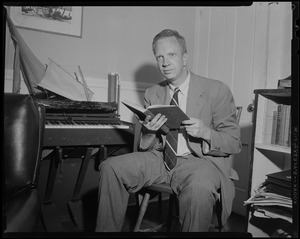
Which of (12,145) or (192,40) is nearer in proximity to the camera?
(12,145)

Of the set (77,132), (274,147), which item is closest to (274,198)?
(274,147)

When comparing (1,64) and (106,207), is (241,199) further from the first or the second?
(1,64)

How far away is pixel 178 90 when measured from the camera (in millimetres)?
1582

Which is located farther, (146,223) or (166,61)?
(146,223)

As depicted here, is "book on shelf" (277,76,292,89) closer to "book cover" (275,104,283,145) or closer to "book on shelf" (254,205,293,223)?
"book cover" (275,104,283,145)

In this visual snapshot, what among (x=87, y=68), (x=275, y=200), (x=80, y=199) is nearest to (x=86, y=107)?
(x=87, y=68)

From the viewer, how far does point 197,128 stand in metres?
1.34

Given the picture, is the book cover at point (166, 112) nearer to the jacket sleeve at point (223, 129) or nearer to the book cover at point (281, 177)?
the jacket sleeve at point (223, 129)

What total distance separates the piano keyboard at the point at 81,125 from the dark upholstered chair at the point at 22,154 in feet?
1.94

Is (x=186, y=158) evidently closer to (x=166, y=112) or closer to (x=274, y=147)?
(x=166, y=112)

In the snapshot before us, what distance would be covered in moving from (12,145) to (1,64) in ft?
0.90

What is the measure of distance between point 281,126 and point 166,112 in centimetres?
72

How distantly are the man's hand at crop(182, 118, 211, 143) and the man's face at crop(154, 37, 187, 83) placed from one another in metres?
0.37

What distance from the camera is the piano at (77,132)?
1597mm
